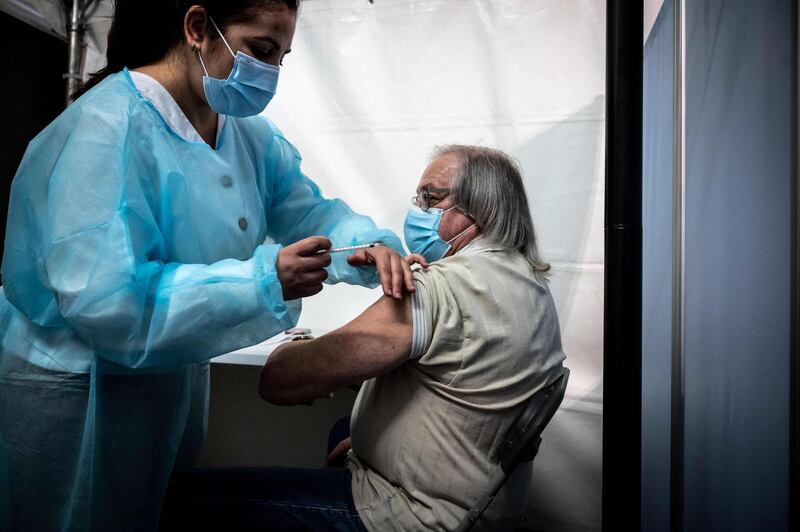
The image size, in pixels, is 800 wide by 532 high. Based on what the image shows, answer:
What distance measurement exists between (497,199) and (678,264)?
0.53 metres

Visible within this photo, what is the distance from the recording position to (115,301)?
2.37 ft

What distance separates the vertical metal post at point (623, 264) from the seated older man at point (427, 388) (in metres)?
0.20

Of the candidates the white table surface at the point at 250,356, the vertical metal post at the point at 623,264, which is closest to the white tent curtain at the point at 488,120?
the white table surface at the point at 250,356

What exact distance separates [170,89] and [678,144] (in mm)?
1110

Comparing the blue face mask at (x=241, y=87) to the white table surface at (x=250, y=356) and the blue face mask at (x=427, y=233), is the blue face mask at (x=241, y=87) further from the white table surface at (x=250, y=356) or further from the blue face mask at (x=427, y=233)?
the white table surface at (x=250, y=356)

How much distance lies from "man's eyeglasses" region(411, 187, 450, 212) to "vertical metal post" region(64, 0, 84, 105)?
5.69 ft

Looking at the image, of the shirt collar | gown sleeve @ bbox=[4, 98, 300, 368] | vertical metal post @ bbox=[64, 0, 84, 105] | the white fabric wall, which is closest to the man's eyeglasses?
the shirt collar

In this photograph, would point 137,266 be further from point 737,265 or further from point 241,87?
point 737,265

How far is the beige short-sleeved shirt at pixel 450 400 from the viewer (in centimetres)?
91

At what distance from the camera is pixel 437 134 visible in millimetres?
1953

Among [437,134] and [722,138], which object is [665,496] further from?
[437,134]

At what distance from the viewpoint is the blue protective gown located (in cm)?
75

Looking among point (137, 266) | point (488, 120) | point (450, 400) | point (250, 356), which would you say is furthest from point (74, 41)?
point (450, 400)

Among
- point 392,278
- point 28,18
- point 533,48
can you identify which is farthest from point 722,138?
point 28,18
